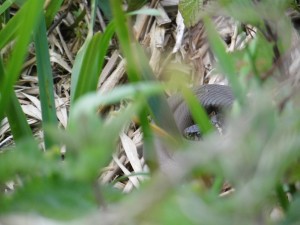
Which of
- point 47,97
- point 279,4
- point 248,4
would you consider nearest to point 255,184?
point 279,4

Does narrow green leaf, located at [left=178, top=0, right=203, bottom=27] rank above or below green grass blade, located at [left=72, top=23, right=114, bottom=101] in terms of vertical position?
below

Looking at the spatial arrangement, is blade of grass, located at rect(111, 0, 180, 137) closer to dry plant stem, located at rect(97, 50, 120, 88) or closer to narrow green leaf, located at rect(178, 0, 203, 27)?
narrow green leaf, located at rect(178, 0, 203, 27)

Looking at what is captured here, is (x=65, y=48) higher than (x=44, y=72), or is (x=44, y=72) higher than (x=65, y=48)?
(x=44, y=72)

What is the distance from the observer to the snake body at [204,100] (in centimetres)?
292

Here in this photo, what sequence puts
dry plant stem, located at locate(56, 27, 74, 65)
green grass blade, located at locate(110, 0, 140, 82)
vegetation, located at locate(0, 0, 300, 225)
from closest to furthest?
vegetation, located at locate(0, 0, 300, 225) → green grass blade, located at locate(110, 0, 140, 82) → dry plant stem, located at locate(56, 27, 74, 65)

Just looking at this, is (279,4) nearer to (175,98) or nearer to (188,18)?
(188,18)

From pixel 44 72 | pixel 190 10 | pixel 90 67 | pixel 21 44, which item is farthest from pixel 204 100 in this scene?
pixel 21 44

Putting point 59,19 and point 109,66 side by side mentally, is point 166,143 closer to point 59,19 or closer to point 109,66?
point 109,66

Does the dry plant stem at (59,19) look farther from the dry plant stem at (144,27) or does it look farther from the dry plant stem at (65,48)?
the dry plant stem at (144,27)

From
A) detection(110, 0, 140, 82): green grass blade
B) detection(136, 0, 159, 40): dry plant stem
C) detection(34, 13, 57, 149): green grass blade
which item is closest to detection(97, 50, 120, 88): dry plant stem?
detection(136, 0, 159, 40): dry plant stem

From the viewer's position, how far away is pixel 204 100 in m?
3.06

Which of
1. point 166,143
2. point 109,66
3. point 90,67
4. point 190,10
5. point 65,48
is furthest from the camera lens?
point 65,48

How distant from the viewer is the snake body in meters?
2.92

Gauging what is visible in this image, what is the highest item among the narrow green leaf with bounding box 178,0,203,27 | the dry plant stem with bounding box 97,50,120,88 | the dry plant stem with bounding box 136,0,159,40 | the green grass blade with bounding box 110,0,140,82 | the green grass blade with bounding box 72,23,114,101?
the green grass blade with bounding box 110,0,140,82
